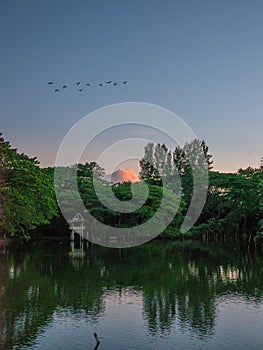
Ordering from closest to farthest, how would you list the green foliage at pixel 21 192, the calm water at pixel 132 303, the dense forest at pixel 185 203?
1. the calm water at pixel 132 303
2. the green foliage at pixel 21 192
3. the dense forest at pixel 185 203

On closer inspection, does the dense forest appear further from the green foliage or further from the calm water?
the calm water

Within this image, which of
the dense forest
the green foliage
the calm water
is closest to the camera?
the calm water

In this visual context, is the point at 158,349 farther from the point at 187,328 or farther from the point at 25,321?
the point at 25,321

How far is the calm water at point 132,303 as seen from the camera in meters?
15.1

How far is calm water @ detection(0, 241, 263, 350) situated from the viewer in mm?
15133

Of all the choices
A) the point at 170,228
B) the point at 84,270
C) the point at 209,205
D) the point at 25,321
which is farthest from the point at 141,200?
the point at 25,321

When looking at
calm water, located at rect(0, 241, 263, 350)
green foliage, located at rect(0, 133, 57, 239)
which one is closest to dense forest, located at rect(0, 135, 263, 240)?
green foliage, located at rect(0, 133, 57, 239)

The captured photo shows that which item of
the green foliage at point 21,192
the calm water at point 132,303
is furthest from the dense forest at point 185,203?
the calm water at point 132,303

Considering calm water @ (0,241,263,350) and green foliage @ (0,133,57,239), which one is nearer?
calm water @ (0,241,263,350)

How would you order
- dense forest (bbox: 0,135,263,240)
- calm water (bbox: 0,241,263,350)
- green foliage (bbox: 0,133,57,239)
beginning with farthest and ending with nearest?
dense forest (bbox: 0,135,263,240), green foliage (bbox: 0,133,57,239), calm water (bbox: 0,241,263,350)

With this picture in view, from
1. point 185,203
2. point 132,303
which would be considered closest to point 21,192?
point 132,303

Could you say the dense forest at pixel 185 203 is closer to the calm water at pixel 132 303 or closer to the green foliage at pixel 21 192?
the green foliage at pixel 21 192

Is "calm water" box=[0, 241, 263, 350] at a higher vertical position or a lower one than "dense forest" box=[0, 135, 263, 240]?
lower

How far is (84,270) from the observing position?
29.8m
